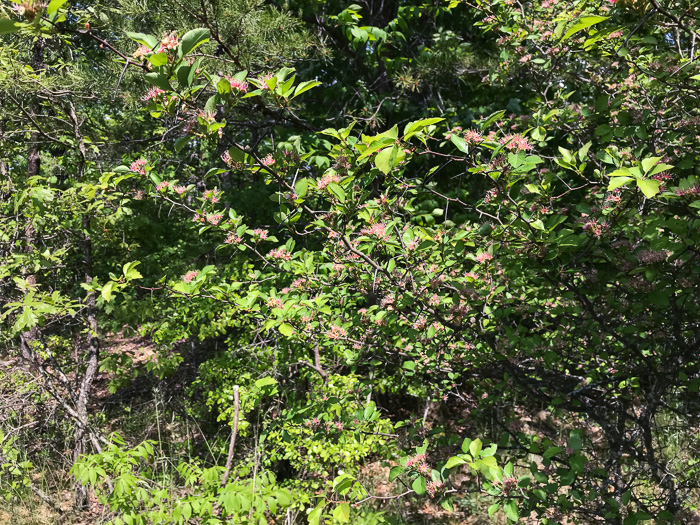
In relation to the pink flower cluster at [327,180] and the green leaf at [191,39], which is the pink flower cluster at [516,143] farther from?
the green leaf at [191,39]

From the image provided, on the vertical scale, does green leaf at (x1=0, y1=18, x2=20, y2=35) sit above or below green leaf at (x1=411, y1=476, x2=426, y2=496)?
above

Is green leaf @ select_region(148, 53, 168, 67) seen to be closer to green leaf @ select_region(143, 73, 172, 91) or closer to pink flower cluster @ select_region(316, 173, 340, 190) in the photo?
green leaf @ select_region(143, 73, 172, 91)

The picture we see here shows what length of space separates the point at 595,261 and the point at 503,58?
52.8 inches

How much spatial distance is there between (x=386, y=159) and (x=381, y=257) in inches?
50.1

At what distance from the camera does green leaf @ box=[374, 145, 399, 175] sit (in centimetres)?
84

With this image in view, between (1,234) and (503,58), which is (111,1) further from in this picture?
(503,58)

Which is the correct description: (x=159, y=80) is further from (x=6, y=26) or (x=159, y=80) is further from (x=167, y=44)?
(x=6, y=26)

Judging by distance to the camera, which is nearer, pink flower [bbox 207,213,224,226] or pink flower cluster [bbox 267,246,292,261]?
pink flower [bbox 207,213,224,226]

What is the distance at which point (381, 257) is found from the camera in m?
2.11

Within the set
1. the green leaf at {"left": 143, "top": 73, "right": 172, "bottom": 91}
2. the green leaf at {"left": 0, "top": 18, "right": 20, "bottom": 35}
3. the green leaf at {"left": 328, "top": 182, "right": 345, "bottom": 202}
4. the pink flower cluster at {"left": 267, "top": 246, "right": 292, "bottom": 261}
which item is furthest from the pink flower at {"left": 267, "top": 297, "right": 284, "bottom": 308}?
the green leaf at {"left": 0, "top": 18, "right": 20, "bottom": 35}

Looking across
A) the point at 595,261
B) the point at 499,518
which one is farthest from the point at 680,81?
the point at 499,518

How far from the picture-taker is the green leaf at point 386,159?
2.75 feet

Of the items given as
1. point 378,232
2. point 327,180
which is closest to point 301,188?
point 327,180

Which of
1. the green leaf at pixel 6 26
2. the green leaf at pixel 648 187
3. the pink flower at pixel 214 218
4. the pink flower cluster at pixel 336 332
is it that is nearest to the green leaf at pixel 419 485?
the pink flower cluster at pixel 336 332
